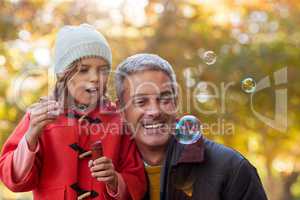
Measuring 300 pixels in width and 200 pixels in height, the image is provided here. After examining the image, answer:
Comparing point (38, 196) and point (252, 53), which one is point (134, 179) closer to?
point (38, 196)

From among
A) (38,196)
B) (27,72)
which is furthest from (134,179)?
(27,72)

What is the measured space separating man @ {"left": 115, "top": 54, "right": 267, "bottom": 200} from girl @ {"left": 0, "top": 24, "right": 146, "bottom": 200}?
0.32 feet

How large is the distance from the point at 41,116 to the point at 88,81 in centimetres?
39

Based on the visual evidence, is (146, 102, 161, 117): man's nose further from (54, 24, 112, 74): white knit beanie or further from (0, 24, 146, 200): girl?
(54, 24, 112, 74): white knit beanie

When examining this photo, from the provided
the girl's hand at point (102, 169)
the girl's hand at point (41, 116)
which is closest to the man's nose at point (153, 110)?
the girl's hand at point (102, 169)

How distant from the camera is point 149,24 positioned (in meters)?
7.80

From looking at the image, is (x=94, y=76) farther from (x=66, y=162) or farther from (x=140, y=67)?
(x=66, y=162)

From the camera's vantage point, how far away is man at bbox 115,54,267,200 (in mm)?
2824

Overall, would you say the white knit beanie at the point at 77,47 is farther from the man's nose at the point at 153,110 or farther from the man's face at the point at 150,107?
the man's nose at the point at 153,110

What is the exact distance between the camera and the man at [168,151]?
2.82m

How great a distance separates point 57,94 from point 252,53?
4974mm

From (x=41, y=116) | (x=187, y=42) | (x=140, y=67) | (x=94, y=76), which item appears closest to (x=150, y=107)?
(x=140, y=67)

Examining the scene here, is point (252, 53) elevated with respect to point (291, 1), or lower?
lower

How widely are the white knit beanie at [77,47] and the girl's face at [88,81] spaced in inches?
1.9
